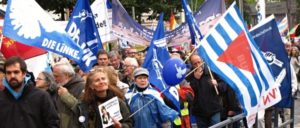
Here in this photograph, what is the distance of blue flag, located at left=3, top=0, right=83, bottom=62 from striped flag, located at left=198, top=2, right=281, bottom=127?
1.92 meters

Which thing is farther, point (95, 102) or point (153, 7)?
point (153, 7)

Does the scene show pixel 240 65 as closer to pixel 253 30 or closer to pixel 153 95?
pixel 153 95

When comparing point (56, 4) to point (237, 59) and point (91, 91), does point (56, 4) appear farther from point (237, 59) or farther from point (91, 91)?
point (91, 91)

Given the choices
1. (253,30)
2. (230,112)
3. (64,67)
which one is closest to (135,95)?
(64,67)

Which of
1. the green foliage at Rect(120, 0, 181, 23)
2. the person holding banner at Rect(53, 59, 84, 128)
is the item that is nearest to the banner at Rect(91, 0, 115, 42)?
the person holding banner at Rect(53, 59, 84, 128)

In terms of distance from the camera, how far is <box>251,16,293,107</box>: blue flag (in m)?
8.23

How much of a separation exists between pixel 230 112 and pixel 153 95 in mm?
2763

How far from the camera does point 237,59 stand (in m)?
6.88

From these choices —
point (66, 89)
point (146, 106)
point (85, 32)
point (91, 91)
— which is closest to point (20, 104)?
point (91, 91)

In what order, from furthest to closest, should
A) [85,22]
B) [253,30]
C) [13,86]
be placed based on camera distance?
1. [85,22]
2. [253,30]
3. [13,86]

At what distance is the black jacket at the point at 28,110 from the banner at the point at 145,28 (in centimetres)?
632

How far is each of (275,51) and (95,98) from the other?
2.97 metres

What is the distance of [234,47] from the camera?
686 cm

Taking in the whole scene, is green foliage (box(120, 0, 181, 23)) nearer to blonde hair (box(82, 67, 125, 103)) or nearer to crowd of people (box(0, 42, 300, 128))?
crowd of people (box(0, 42, 300, 128))
